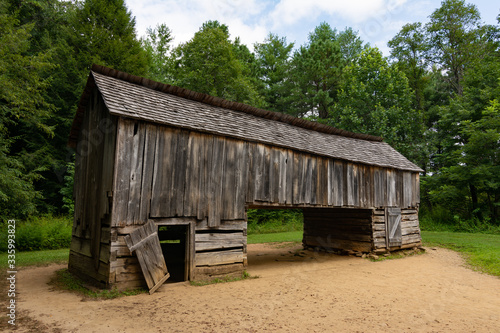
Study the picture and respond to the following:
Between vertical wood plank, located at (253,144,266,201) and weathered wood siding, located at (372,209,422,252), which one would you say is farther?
weathered wood siding, located at (372,209,422,252)

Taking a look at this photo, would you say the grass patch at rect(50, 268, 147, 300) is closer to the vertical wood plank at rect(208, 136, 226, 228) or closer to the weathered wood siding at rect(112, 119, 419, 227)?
the weathered wood siding at rect(112, 119, 419, 227)

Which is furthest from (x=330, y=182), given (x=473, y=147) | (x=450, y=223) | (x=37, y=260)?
(x=450, y=223)

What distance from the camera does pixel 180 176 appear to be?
8.59 meters

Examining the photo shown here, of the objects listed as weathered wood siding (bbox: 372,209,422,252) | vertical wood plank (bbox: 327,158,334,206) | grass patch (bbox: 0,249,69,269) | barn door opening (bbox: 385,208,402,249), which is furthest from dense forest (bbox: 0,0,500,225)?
vertical wood plank (bbox: 327,158,334,206)

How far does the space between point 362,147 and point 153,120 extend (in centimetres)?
1074

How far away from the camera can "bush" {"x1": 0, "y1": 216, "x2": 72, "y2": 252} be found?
15.2 meters

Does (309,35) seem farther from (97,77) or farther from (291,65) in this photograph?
(97,77)

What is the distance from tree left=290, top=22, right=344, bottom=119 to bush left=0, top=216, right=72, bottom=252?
23912mm

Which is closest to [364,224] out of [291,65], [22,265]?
[22,265]

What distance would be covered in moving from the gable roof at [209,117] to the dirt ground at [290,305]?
436 cm

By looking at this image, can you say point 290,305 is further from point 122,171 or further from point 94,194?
point 94,194

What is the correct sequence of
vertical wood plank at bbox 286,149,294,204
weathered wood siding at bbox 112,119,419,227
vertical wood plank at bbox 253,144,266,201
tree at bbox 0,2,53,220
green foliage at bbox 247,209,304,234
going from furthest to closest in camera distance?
green foliage at bbox 247,209,304,234
tree at bbox 0,2,53,220
vertical wood plank at bbox 286,149,294,204
vertical wood plank at bbox 253,144,266,201
weathered wood siding at bbox 112,119,419,227

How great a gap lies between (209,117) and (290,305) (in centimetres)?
599

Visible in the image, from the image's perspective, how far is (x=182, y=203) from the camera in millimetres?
8516
